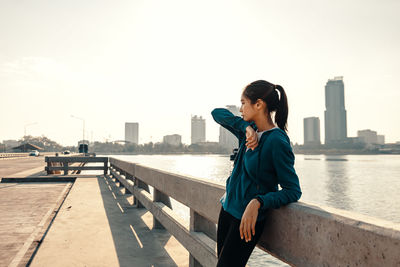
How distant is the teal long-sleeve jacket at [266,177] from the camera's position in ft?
6.11

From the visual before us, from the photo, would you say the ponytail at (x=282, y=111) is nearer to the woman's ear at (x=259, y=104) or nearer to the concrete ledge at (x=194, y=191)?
the woman's ear at (x=259, y=104)

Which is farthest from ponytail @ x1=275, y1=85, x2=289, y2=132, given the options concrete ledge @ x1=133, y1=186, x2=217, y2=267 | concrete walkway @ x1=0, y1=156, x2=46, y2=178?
concrete walkway @ x1=0, y1=156, x2=46, y2=178

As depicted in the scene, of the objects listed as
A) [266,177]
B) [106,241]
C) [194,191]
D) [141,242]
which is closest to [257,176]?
[266,177]

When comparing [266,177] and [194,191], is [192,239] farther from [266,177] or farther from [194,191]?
[266,177]

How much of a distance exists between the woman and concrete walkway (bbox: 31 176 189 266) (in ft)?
7.27

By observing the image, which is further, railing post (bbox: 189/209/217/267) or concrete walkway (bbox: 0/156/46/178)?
concrete walkway (bbox: 0/156/46/178)

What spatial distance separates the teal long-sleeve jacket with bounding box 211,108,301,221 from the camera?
186cm

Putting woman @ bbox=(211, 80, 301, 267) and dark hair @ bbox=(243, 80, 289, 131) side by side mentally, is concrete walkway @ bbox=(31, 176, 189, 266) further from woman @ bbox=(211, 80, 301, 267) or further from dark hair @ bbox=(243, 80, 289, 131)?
dark hair @ bbox=(243, 80, 289, 131)

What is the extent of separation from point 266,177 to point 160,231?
404 centimetres

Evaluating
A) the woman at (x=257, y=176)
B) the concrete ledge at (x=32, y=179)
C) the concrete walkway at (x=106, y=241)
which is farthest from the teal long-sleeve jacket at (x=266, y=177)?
the concrete ledge at (x=32, y=179)

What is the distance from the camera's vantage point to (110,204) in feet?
26.2

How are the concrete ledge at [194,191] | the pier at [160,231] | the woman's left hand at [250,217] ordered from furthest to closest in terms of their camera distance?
Result: the concrete ledge at [194,191], the woman's left hand at [250,217], the pier at [160,231]

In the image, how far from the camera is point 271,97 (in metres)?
2.13

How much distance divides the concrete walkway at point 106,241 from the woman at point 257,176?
221 cm
